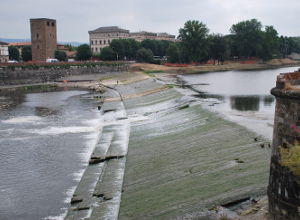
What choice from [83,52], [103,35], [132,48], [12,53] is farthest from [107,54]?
[103,35]

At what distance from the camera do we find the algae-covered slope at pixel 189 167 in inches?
630

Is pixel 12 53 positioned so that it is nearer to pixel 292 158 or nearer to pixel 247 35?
pixel 247 35

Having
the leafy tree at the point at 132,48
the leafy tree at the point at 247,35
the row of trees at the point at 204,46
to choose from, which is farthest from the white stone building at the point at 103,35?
the leafy tree at the point at 247,35

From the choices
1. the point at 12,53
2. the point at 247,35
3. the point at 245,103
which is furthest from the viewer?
the point at 247,35

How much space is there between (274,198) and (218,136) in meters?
13.0

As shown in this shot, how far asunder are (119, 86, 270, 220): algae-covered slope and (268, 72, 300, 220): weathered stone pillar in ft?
12.7

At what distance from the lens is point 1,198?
66.5 feet

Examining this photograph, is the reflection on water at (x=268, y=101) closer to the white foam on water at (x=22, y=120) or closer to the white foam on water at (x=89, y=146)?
the white foam on water at (x=89, y=146)

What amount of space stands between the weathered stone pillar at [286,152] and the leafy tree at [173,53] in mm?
115825

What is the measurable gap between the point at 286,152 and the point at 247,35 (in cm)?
13661

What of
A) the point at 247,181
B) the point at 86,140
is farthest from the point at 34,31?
the point at 247,181

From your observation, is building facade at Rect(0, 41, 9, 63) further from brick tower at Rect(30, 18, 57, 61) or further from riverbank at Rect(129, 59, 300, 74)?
riverbank at Rect(129, 59, 300, 74)

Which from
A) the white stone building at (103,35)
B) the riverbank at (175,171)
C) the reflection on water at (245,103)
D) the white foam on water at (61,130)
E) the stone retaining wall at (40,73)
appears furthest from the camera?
the white stone building at (103,35)

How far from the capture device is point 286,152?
34.6 ft
